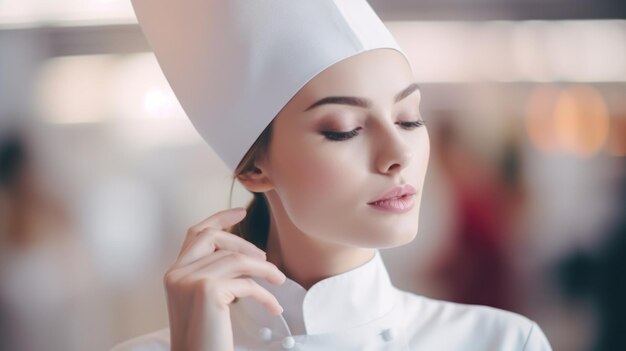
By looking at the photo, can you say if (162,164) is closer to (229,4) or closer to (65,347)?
(65,347)

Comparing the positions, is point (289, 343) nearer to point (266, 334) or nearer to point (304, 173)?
point (266, 334)

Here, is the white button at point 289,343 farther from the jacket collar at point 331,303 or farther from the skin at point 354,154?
the skin at point 354,154

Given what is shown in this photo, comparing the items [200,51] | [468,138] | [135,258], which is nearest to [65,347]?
[135,258]

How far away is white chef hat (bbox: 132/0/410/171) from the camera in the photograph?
1.02 metres

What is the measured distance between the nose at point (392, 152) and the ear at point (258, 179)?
0.67 feet

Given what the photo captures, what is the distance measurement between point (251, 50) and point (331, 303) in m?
0.40

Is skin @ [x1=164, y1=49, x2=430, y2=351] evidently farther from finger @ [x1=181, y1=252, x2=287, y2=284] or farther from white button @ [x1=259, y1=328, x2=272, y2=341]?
white button @ [x1=259, y1=328, x2=272, y2=341]

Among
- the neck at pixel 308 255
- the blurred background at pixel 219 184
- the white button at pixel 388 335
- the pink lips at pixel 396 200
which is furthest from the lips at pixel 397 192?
the blurred background at pixel 219 184

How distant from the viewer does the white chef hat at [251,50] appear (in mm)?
1019

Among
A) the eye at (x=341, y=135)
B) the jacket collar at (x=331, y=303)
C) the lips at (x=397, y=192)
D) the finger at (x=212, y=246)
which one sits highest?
the eye at (x=341, y=135)

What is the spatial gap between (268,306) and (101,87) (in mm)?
1579

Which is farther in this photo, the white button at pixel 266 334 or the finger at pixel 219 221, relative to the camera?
the white button at pixel 266 334

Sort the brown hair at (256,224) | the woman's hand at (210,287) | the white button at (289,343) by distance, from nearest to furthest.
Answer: the woman's hand at (210,287), the white button at (289,343), the brown hair at (256,224)

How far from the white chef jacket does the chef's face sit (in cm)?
14
